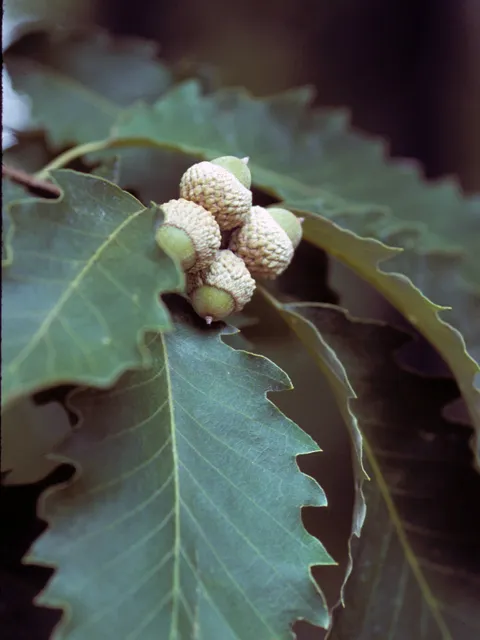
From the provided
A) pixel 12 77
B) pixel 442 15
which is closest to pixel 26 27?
pixel 12 77

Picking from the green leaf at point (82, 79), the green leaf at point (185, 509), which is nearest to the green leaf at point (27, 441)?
the green leaf at point (185, 509)

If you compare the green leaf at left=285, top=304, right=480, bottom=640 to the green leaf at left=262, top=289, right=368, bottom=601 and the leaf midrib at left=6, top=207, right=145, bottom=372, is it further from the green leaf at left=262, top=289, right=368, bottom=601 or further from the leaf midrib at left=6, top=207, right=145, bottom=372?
the leaf midrib at left=6, top=207, right=145, bottom=372

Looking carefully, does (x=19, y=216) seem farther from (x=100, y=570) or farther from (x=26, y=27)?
(x=26, y=27)

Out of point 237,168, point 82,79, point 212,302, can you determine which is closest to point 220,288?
point 212,302

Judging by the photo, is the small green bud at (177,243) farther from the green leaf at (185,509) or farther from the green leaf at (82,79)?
the green leaf at (82,79)

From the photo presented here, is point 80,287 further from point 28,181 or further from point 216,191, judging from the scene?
point 28,181

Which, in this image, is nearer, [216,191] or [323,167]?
[216,191]
